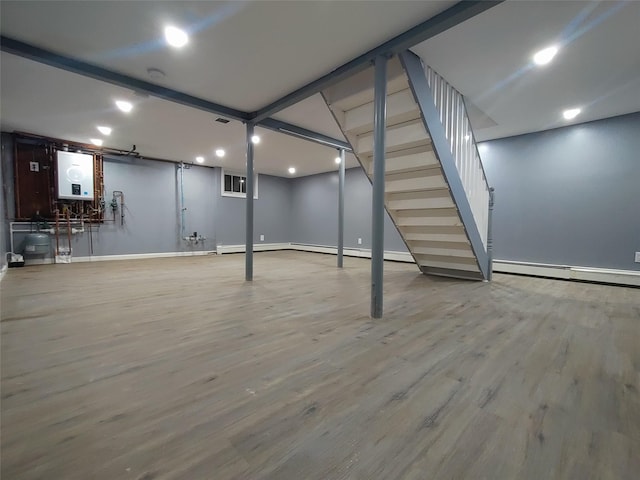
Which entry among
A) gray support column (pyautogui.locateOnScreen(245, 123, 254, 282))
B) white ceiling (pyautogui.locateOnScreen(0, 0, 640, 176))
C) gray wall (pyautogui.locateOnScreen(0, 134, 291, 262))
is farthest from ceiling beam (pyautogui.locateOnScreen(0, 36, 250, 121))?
gray wall (pyautogui.locateOnScreen(0, 134, 291, 262))

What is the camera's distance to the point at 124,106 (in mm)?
3852

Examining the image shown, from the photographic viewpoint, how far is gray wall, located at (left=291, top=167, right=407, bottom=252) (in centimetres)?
741

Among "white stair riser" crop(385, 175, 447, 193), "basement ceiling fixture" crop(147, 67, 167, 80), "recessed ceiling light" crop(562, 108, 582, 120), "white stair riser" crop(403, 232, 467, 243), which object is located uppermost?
"recessed ceiling light" crop(562, 108, 582, 120)

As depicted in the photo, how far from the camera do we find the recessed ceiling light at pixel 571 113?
13.1 feet

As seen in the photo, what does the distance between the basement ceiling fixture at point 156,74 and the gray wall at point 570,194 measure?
18.0 ft

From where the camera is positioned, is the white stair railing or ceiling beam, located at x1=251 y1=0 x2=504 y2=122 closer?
ceiling beam, located at x1=251 y1=0 x2=504 y2=122

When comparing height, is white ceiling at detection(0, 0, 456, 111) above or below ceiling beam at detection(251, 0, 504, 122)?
above

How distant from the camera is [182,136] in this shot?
5246mm

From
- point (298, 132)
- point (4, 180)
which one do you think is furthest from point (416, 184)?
point (4, 180)

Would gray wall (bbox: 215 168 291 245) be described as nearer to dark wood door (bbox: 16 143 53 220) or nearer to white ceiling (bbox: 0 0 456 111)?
dark wood door (bbox: 16 143 53 220)

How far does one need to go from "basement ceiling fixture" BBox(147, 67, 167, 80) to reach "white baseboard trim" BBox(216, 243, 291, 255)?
556 centimetres

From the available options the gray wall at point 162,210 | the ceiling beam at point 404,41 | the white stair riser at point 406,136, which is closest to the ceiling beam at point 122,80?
the ceiling beam at point 404,41

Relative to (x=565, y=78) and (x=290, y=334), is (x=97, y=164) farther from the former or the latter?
(x=565, y=78)

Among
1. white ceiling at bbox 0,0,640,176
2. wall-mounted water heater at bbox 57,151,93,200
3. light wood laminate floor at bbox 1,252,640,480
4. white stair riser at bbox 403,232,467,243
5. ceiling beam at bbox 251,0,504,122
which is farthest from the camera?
wall-mounted water heater at bbox 57,151,93,200
